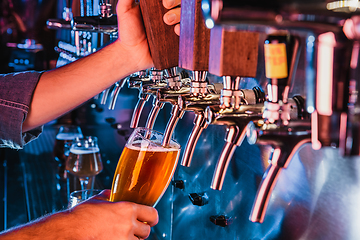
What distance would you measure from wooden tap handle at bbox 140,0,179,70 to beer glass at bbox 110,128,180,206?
21 cm

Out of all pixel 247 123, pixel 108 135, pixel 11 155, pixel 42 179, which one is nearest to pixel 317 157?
pixel 247 123

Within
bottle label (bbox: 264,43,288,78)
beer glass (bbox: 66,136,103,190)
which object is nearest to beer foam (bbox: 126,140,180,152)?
bottle label (bbox: 264,43,288,78)

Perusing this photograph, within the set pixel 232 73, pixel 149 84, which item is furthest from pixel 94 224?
pixel 232 73

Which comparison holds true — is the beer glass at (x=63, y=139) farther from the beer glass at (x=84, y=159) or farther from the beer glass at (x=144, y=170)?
the beer glass at (x=144, y=170)

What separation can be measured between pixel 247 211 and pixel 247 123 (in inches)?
20.6

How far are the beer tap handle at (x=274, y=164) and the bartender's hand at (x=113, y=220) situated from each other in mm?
398

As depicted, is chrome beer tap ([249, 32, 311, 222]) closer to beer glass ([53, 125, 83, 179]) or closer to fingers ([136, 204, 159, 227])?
fingers ([136, 204, 159, 227])

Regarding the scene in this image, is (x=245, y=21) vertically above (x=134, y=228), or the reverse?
(x=245, y=21)

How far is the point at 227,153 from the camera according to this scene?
628 mm

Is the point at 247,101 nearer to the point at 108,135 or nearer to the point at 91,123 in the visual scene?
the point at 108,135

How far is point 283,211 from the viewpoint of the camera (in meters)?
0.91

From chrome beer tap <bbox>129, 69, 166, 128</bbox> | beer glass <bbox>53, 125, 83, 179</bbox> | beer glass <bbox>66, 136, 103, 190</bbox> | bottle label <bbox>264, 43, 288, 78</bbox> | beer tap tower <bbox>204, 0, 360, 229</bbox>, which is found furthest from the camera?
beer glass <bbox>53, 125, 83, 179</bbox>

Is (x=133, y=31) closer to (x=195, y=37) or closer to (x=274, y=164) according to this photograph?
(x=195, y=37)

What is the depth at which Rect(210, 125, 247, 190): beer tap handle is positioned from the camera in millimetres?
621
